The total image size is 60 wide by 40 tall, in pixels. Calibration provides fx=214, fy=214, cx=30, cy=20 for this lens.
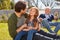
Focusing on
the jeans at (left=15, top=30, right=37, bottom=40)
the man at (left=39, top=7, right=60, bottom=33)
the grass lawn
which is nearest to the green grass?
the grass lawn

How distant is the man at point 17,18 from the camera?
2174 mm

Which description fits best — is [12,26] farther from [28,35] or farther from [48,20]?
[48,20]

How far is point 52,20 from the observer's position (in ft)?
9.36

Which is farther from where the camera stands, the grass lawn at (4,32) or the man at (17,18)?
the grass lawn at (4,32)

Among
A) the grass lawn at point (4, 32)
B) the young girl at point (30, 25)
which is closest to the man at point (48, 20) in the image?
the young girl at point (30, 25)

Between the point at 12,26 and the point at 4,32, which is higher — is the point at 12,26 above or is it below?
above

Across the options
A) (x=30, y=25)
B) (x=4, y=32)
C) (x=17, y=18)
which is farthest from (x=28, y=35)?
(x=4, y=32)

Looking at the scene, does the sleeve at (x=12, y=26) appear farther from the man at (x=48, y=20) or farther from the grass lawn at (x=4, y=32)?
the grass lawn at (x=4, y=32)

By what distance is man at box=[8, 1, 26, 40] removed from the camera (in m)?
2.17

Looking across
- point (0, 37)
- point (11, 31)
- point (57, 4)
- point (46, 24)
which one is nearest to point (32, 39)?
point (11, 31)

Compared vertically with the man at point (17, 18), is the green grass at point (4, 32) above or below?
below

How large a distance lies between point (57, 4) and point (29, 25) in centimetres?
165

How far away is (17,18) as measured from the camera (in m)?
2.20

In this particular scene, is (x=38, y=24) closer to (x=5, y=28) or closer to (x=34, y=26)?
(x=34, y=26)
